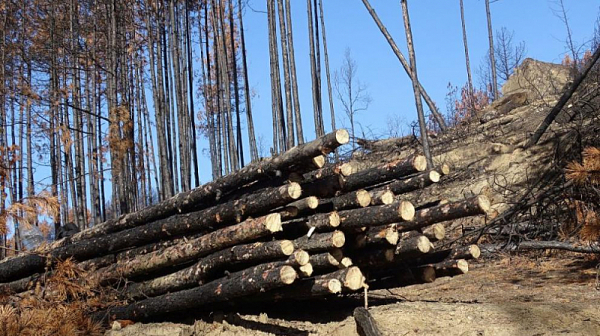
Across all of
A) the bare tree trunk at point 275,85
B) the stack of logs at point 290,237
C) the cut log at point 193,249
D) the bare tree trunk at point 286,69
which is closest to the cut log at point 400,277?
the stack of logs at point 290,237

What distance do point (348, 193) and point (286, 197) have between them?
0.76 meters

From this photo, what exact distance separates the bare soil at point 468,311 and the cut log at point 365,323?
189mm

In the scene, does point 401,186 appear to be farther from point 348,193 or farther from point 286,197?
point 286,197

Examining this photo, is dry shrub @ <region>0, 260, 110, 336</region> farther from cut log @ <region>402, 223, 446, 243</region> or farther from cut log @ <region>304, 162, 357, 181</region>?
cut log @ <region>402, 223, 446, 243</region>

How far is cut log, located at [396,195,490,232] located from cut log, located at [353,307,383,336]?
122cm

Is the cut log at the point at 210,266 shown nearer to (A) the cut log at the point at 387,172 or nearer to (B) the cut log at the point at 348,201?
(B) the cut log at the point at 348,201

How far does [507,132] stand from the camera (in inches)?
489

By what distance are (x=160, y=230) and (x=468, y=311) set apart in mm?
3517

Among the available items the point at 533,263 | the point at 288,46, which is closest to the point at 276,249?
the point at 533,263

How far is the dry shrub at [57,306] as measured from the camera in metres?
6.11

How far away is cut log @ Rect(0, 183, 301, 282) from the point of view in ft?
19.1

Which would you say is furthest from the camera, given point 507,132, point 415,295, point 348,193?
point 507,132

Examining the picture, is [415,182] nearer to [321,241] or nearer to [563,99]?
[321,241]

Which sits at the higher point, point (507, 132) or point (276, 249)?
point (507, 132)
